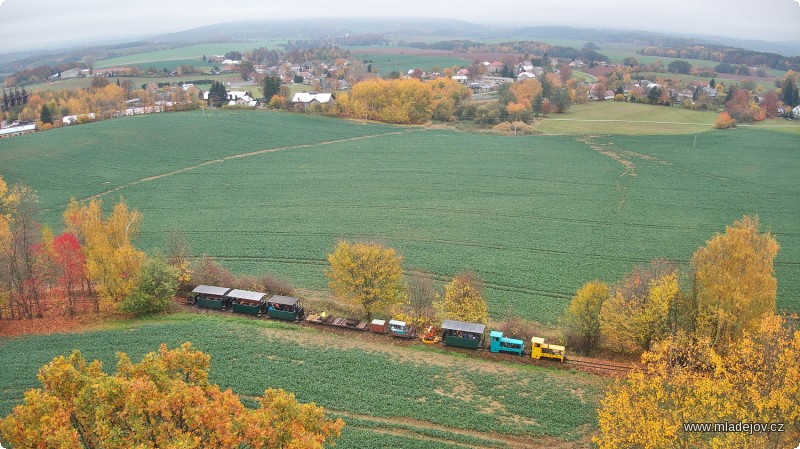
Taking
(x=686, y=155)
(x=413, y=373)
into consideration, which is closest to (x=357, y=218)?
(x=413, y=373)

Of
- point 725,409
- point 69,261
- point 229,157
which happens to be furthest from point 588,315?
point 229,157

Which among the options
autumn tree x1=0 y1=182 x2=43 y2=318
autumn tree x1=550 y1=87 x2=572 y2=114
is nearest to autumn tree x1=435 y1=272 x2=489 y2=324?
autumn tree x1=0 y1=182 x2=43 y2=318

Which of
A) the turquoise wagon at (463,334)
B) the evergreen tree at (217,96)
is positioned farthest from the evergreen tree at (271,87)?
the turquoise wagon at (463,334)

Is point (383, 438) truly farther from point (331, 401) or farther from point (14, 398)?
point (14, 398)

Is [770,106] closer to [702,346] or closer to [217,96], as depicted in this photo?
[702,346]

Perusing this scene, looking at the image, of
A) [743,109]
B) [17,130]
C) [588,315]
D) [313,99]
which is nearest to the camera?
[588,315]

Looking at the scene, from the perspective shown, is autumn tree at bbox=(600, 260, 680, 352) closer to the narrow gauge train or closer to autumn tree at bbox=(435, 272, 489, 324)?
the narrow gauge train
